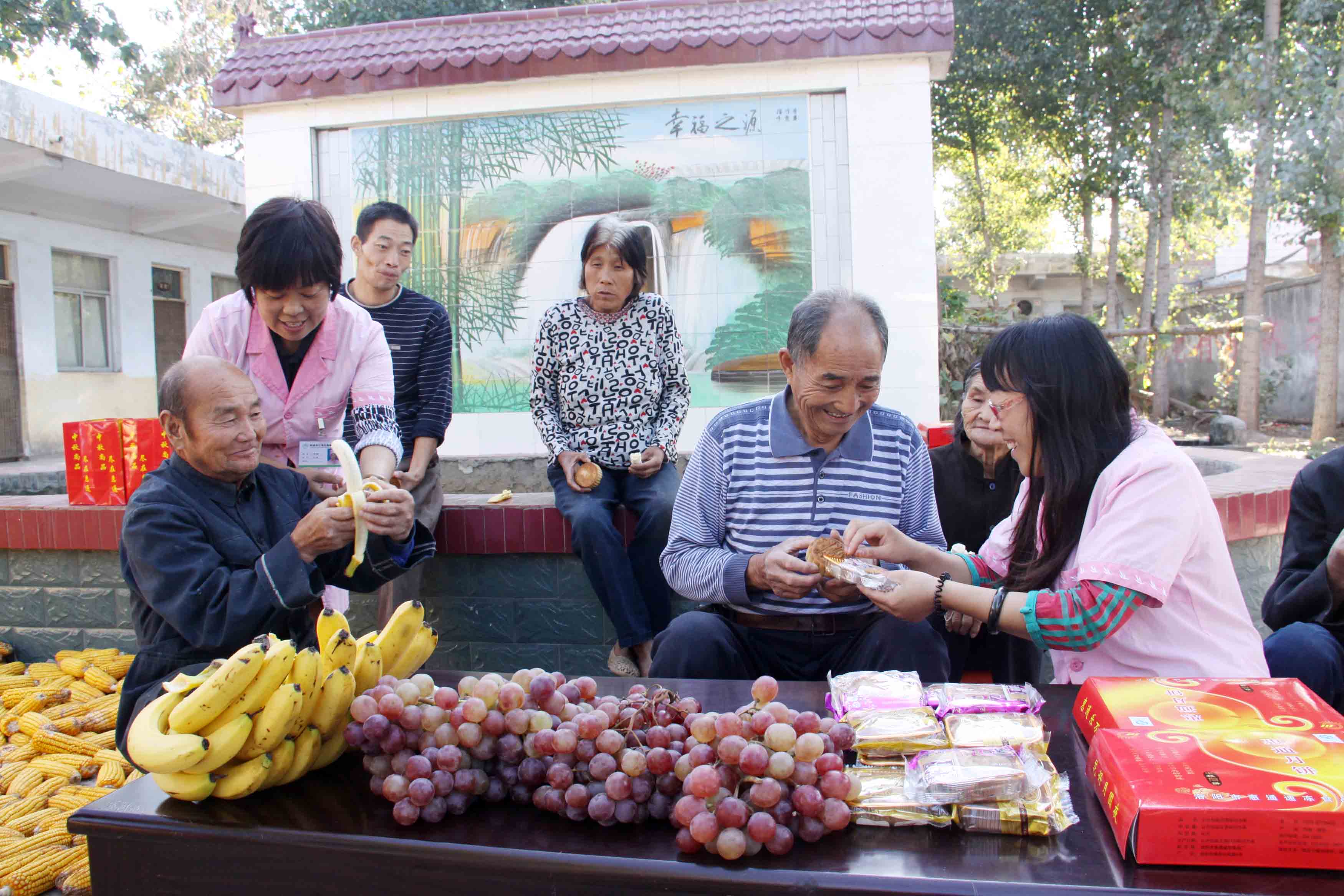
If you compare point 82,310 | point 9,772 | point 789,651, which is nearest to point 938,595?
point 789,651

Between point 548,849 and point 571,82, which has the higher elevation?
point 571,82

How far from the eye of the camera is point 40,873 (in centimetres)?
251

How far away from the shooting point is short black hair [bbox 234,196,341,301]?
8.70 feet

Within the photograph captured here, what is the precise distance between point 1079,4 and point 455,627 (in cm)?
1651

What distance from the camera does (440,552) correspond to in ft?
12.7

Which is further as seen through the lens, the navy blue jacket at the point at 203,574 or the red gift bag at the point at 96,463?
the red gift bag at the point at 96,463

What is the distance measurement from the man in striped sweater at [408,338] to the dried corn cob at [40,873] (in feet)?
4.40

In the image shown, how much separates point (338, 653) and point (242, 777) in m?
0.23

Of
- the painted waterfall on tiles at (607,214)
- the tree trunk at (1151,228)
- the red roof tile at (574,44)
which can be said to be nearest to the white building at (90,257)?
the red roof tile at (574,44)

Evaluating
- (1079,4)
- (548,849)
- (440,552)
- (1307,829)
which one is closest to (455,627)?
(440,552)

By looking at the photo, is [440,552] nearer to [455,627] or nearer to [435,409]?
[455,627]

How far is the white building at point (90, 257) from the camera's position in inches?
389

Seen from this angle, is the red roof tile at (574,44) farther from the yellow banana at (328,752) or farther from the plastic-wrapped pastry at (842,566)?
the yellow banana at (328,752)

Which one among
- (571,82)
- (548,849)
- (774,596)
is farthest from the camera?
(571,82)
